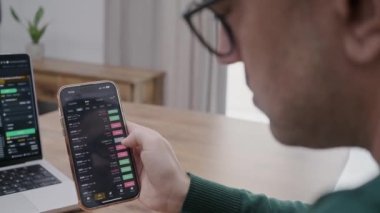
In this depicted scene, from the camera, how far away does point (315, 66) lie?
1.53 feet

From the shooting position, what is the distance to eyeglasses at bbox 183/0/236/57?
514 mm

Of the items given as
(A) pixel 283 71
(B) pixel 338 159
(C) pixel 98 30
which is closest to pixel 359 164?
(B) pixel 338 159

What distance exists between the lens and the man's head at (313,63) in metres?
0.44

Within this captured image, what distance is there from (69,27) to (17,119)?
2.29 m

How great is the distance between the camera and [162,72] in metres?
3.05

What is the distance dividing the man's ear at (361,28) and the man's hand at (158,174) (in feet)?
2.05

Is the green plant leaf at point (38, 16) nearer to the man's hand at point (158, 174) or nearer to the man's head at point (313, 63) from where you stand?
the man's hand at point (158, 174)

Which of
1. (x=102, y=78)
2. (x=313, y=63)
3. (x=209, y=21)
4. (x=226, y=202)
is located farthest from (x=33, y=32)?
(x=313, y=63)

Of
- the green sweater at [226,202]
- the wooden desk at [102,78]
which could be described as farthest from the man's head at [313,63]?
the wooden desk at [102,78]

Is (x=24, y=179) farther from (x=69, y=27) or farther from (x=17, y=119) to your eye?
(x=69, y=27)

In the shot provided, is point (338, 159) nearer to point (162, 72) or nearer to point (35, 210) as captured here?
point (35, 210)

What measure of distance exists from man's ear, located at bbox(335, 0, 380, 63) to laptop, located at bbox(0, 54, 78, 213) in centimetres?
75

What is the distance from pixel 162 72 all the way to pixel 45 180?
196 cm

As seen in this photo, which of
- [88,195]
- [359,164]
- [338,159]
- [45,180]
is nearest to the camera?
[88,195]
